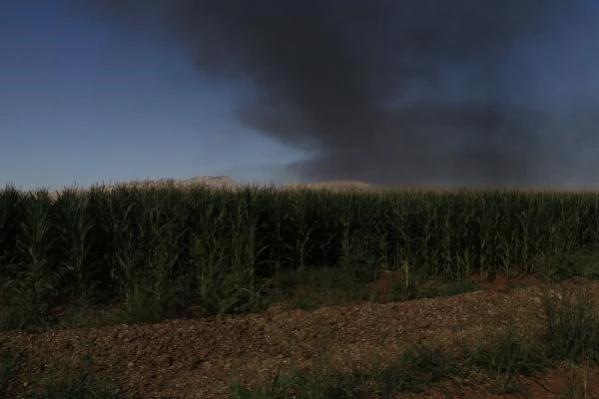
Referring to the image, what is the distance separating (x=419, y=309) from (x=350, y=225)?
6304 millimetres

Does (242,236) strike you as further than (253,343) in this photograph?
Yes

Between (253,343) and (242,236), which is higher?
(242,236)

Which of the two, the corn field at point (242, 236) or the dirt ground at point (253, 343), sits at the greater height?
the corn field at point (242, 236)

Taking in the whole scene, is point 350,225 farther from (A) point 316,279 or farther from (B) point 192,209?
(B) point 192,209

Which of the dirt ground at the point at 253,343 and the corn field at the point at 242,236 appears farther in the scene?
the corn field at the point at 242,236

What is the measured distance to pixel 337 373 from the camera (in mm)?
5098

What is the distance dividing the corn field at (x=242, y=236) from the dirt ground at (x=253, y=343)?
1600mm

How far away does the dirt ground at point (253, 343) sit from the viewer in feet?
18.1

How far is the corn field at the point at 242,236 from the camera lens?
10.8 m

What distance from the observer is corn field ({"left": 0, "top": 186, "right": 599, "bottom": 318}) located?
1076cm

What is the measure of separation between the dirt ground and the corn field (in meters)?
1.60

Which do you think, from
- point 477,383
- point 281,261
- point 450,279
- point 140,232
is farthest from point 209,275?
point 450,279

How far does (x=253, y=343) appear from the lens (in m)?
7.11

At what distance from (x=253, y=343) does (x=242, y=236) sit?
4.74 metres
